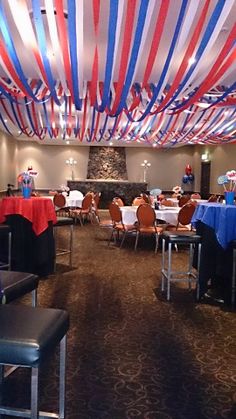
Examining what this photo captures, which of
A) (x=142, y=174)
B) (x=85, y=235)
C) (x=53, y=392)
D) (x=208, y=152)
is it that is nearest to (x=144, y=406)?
(x=53, y=392)

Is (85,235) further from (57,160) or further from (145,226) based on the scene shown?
(57,160)

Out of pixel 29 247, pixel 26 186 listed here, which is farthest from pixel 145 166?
pixel 29 247

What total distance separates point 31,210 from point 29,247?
1.76ft

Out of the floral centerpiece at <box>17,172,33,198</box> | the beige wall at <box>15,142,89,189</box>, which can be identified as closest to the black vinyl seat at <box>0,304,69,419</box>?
the floral centerpiece at <box>17,172,33,198</box>

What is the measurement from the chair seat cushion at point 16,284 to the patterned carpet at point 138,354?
0.59m

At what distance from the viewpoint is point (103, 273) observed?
213 inches

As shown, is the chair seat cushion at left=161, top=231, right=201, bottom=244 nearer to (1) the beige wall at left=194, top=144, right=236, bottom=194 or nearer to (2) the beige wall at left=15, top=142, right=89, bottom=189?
(1) the beige wall at left=194, top=144, right=236, bottom=194

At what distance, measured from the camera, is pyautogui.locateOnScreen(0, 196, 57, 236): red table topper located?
16.0 ft

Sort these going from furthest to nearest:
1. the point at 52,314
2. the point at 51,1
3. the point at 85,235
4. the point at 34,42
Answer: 1. the point at 85,235
2. the point at 34,42
3. the point at 51,1
4. the point at 52,314

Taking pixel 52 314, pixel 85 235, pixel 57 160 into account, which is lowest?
pixel 85 235

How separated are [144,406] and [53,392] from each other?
22.3 inches

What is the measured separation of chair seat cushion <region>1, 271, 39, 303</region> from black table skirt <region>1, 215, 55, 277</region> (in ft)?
8.15

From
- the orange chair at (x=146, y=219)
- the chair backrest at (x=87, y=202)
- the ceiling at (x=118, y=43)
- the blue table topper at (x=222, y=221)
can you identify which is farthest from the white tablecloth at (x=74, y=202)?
the blue table topper at (x=222, y=221)

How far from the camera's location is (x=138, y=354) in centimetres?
289
